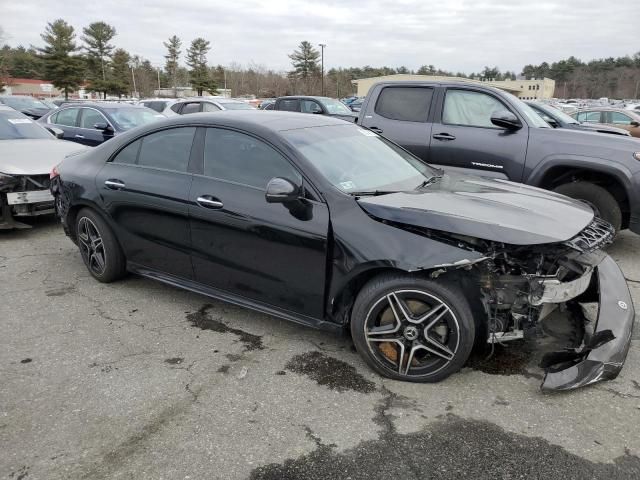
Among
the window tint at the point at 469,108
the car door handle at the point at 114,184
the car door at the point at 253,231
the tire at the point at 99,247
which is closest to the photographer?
the car door at the point at 253,231

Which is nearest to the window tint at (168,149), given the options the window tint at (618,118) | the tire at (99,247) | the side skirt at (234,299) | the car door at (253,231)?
the car door at (253,231)

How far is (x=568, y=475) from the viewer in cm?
231

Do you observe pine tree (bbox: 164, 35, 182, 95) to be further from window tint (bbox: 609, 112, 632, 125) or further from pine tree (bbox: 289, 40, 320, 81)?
window tint (bbox: 609, 112, 632, 125)

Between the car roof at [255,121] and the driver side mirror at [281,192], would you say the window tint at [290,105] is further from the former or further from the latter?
the driver side mirror at [281,192]

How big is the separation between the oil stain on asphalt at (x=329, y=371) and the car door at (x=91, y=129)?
25.3ft

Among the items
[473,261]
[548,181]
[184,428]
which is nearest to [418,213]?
[473,261]

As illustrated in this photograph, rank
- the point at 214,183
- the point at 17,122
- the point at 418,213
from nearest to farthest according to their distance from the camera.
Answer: the point at 418,213
the point at 214,183
the point at 17,122

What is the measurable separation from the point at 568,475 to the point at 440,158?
455 centimetres

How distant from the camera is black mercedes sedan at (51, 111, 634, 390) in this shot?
2.88m

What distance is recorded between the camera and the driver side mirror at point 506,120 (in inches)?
228

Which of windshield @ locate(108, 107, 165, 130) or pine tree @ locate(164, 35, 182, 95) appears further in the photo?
pine tree @ locate(164, 35, 182, 95)

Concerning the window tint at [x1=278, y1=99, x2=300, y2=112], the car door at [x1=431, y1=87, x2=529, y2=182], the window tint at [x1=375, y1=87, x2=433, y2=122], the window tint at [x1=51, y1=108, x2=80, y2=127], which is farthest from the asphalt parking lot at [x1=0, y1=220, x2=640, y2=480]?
the window tint at [x1=278, y1=99, x2=300, y2=112]

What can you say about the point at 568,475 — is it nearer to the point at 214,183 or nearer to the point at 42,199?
the point at 214,183

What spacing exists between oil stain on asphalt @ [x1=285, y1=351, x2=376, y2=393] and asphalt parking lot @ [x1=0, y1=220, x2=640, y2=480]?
12 mm
